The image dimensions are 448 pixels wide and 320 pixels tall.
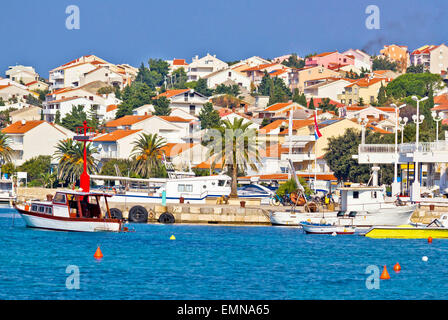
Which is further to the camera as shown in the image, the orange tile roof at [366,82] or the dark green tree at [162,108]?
the orange tile roof at [366,82]

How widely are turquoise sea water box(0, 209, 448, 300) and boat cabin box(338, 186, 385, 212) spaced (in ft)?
11.6

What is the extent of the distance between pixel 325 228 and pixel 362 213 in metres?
3.29

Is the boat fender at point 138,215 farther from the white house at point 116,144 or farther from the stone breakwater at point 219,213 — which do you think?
the white house at point 116,144

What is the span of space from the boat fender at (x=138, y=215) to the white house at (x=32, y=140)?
152 ft

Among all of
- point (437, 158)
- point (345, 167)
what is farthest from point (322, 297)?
point (345, 167)

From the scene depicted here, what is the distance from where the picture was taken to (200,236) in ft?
172

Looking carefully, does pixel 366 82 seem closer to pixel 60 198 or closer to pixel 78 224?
pixel 60 198

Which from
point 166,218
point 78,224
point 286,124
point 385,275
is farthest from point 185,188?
point 286,124

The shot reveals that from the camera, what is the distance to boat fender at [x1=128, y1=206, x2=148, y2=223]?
5966cm

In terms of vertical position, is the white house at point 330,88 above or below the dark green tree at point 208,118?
above

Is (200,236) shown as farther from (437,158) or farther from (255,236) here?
(437,158)

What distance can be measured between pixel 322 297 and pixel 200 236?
19.2 m

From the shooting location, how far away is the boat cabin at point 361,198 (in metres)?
56.5

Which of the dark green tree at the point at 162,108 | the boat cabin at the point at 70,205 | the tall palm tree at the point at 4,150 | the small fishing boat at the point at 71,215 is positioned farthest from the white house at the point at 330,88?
the small fishing boat at the point at 71,215
